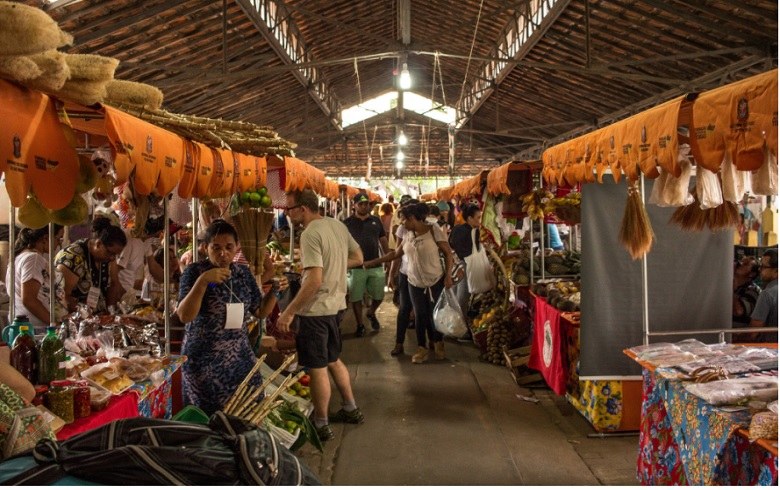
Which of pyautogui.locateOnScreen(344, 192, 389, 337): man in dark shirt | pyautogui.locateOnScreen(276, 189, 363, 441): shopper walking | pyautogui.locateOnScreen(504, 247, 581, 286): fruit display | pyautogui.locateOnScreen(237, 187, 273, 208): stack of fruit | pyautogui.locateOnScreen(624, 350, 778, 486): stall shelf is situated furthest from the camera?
pyautogui.locateOnScreen(344, 192, 389, 337): man in dark shirt

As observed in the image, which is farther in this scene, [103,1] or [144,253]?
[103,1]

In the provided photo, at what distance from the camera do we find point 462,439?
4633mm

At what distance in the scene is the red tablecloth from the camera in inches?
94.9

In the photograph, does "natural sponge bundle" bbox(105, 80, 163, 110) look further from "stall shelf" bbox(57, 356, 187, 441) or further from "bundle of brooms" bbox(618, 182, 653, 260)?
"bundle of brooms" bbox(618, 182, 653, 260)

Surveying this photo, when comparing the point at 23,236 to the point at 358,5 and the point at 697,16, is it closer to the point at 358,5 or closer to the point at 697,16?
the point at 697,16

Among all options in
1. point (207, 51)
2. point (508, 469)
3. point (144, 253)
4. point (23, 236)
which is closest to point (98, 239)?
point (23, 236)

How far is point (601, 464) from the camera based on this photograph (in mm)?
4156

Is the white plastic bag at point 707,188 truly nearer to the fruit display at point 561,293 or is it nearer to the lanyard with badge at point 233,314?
the fruit display at point 561,293

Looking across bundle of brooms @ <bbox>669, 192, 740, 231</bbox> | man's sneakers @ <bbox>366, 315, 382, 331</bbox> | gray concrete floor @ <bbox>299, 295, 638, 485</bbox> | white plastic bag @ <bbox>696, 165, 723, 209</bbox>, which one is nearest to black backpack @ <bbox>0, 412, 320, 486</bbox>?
gray concrete floor @ <bbox>299, 295, 638, 485</bbox>

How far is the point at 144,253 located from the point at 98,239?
3.83ft

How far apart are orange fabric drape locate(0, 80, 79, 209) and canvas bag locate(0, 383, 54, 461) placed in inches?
25.3

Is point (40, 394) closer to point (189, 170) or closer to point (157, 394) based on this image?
point (157, 394)

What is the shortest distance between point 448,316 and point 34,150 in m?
5.38

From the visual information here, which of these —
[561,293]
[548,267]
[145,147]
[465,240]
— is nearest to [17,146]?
[145,147]
